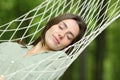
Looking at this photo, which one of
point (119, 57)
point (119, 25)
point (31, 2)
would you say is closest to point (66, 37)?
point (31, 2)

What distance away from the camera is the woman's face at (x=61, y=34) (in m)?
3.77

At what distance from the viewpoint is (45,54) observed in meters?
3.80

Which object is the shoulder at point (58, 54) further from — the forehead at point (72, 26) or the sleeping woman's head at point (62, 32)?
the forehead at point (72, 26)

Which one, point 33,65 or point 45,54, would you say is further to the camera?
point 45,54

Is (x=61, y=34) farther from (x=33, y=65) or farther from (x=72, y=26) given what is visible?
(x=33, y=65)

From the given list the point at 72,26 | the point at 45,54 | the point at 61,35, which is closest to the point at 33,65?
the point at 45,54

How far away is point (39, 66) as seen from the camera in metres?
3.72

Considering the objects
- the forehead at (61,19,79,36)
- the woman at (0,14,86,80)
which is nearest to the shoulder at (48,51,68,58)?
the woman at (0,14,86,80)

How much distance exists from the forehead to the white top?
0.17 metres

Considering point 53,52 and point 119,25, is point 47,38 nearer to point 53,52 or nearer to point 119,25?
point 53,52

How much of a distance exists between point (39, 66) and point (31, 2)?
542 centimetres

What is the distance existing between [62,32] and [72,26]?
0.09 metres

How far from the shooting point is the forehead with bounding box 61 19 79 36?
381 cm

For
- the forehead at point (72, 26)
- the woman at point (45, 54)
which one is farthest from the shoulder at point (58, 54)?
the forehead at point (72, 26)
